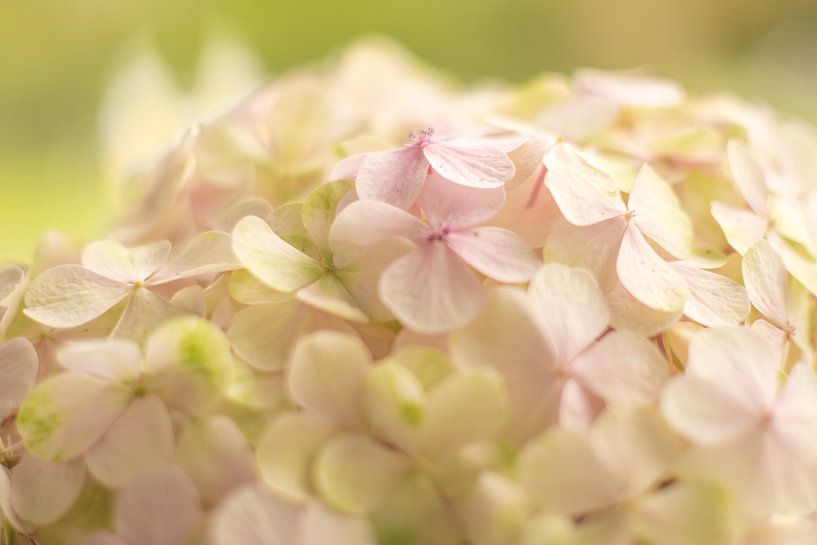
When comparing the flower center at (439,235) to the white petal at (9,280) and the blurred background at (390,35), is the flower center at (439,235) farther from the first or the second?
the blurred background at (390,35)

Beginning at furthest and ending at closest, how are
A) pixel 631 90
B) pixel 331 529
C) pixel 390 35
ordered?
pixel 390 35
pixel 631 90
pixel 331 529

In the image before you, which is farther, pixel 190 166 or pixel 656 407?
pixel 190 166

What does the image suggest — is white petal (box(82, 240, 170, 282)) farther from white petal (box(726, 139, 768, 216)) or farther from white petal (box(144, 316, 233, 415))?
white petal (box(726, 139, 768, 216))

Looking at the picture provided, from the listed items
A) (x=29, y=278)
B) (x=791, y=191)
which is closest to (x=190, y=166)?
(x=29, y=278)

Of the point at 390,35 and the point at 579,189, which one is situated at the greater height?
the point at 579,189

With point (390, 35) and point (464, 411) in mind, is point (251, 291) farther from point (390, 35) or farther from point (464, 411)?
point (390, 35)

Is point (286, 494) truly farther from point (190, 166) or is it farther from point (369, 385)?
point (190, 166)

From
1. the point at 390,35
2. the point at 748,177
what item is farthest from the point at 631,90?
the point at 390,35
